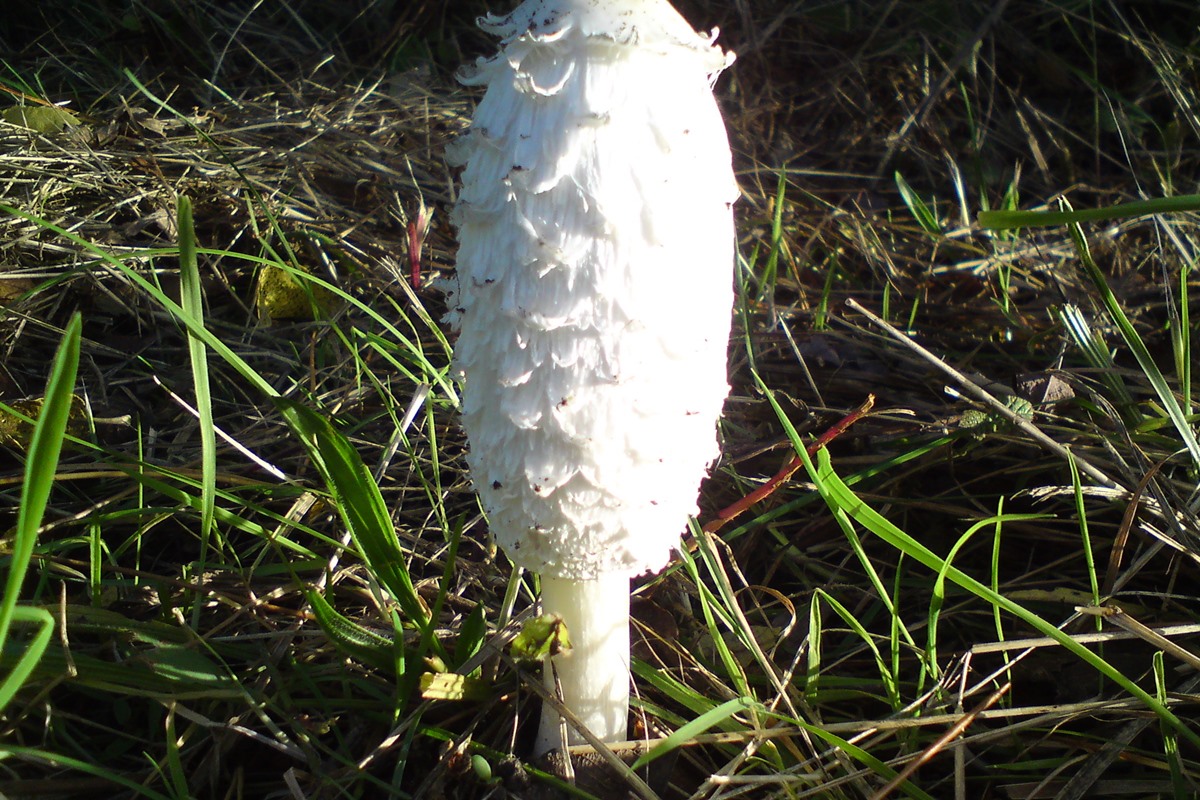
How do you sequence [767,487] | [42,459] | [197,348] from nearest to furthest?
[42,459] → [197,348] → [767,487]

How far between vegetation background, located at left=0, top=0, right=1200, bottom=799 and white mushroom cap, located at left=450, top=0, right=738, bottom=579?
0.89 feet

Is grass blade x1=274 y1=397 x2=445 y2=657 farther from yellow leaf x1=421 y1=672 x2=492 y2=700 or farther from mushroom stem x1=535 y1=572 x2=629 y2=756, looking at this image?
mushroom stem x1=535 y1=572 x2=629 y2=756

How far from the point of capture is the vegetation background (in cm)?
137

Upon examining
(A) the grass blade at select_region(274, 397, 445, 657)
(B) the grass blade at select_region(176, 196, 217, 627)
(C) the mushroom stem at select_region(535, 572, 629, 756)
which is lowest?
(C) the mushroom stem at select_region(535, 572, 629, 756)

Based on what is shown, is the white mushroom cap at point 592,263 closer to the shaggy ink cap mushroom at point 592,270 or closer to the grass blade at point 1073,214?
the shaggy ink cap mushroom at point 592,270

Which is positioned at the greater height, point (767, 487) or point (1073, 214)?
point (1073, 214)

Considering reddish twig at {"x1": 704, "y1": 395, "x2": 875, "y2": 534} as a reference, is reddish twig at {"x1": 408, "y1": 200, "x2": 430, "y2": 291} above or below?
above

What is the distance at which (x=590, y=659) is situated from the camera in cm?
148

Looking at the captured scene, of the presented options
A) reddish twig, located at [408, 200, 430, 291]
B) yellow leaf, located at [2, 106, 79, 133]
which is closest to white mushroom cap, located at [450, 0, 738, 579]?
reddish twig, located at [408, 200, 430, 291]

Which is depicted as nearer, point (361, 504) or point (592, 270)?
point (592, 270)

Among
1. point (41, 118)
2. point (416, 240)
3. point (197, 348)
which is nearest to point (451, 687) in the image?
point (197, 348)

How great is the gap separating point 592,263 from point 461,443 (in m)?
1.08

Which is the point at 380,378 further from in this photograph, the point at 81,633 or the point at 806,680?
the point at 806,680

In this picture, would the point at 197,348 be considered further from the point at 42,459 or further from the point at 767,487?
the point at 767,487
